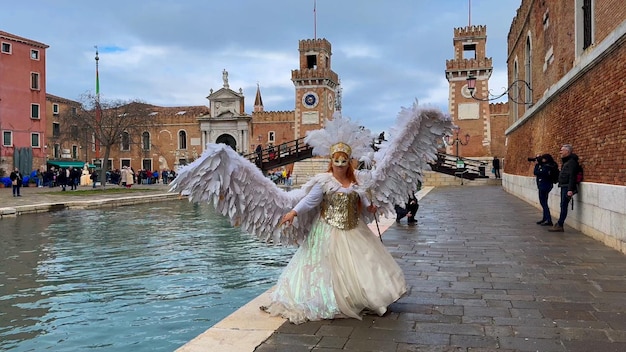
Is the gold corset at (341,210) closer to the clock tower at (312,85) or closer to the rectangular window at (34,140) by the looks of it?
the rectangular window at (34,140)

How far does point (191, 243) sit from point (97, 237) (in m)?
2.43

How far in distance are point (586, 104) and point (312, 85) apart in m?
45.0

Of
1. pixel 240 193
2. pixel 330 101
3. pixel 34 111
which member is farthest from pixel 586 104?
pixel 330 101

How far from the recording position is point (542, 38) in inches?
655

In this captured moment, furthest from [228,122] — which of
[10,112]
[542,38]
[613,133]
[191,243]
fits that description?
[613,133]

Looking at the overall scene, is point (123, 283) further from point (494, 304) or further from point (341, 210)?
point (494, 304)

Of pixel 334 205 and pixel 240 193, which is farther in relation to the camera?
pixel 334 205

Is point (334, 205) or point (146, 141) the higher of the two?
point (146, 141)

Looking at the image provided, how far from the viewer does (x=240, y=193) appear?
4.48 meters

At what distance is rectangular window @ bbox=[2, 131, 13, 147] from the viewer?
38.6 meters

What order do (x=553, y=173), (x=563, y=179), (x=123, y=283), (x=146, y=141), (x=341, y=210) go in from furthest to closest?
(x=146, y=141)
(x=553, y=173)
(x=563, y=179)
(x=123, y=283)
(x=341, y=210)

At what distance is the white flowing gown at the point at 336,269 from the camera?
170 inches

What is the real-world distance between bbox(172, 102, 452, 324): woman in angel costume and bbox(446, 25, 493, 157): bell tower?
41578mm

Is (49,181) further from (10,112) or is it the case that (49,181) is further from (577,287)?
(577,287)
